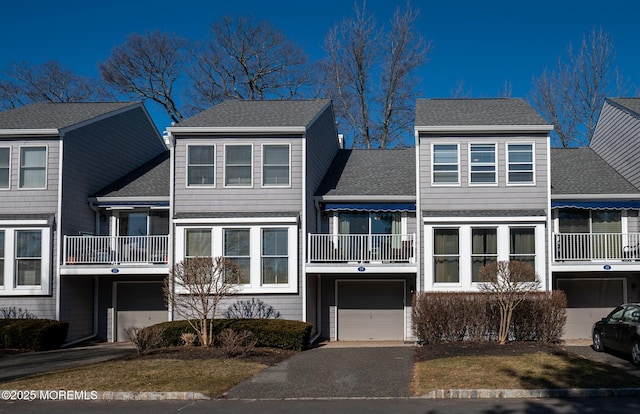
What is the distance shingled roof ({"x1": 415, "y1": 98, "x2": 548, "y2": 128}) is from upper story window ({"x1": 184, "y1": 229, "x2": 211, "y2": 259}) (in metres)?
7.24

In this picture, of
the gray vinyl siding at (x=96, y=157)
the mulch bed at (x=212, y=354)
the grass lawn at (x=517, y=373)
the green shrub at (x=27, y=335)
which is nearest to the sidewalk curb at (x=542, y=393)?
the grass lawn at (x=517, y=373)

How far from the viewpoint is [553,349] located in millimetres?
18250

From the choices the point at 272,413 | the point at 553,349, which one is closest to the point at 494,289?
the point at 553,349

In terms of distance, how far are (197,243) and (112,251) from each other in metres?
3.18

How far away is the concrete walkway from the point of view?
54.5 ft

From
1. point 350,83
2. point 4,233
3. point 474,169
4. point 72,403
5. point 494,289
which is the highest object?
point 350,83

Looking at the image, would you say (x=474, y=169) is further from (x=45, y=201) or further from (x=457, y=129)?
(x=45, y=201)

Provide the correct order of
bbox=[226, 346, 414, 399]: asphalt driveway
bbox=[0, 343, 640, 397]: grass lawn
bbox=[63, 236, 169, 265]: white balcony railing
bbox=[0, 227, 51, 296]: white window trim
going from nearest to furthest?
bbox=[226, 346, 414, 399]: asphalt driveway → bbox=[0, 343, 640, 397]: grass lawn → bbox=[0, 227, 51, 296]: white window trim → bbox=[63, 236, 169, 265]: white balcony railing

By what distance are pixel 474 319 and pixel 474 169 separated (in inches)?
187

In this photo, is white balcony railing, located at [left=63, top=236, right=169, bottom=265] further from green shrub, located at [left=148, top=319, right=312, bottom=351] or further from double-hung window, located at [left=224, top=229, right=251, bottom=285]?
green shrub, located at [left=148, top=319, right=312, bottom=351]

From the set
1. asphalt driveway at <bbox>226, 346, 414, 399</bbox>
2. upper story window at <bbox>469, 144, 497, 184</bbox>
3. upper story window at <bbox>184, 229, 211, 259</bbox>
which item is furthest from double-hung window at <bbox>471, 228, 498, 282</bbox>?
upper story window at <bbox>184, 229, 211, 259</bbox>

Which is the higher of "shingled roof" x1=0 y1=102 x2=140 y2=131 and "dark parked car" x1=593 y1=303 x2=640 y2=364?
"shingled roof" x1=0 y1=102 x2=140 y2=131

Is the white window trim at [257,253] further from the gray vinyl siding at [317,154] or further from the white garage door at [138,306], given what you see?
the white garage door at [138,306]

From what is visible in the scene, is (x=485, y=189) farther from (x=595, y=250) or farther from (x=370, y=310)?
(x=370, y=310)
